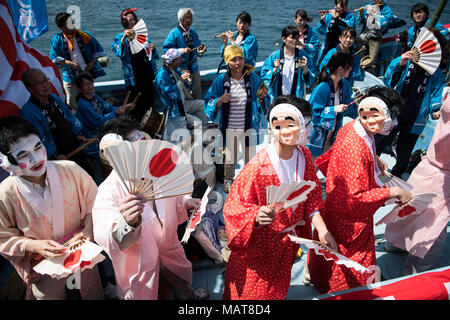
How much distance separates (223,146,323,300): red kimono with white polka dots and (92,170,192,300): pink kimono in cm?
40

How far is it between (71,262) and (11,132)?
80 cm

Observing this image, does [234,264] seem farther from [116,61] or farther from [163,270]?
[116,61]

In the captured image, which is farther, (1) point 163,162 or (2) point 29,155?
(2) point 29,155

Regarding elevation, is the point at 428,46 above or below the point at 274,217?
above

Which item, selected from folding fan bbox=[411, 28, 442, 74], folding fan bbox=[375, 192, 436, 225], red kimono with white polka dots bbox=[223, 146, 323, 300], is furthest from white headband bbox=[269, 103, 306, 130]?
folding fan bbox=[411, 28, 442, 74]

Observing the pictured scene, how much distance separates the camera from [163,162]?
1.74 m

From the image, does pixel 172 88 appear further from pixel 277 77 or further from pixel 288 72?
pixel 288 72

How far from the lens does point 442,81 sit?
3902 millimetres

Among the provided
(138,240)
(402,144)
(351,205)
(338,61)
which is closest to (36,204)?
(138,240)

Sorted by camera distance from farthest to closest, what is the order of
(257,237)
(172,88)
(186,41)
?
(186,41)
(172,88)
(257,237)

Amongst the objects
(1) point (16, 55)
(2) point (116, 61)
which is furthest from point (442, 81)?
(2) point (116, 61)

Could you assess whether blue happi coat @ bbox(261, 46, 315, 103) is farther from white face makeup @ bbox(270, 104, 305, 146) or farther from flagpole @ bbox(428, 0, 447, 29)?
white face makeup @ bbox(270, 104, 305, 146)

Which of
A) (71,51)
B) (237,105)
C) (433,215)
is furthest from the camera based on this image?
(71,51)

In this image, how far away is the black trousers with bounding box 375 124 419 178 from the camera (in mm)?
4023
